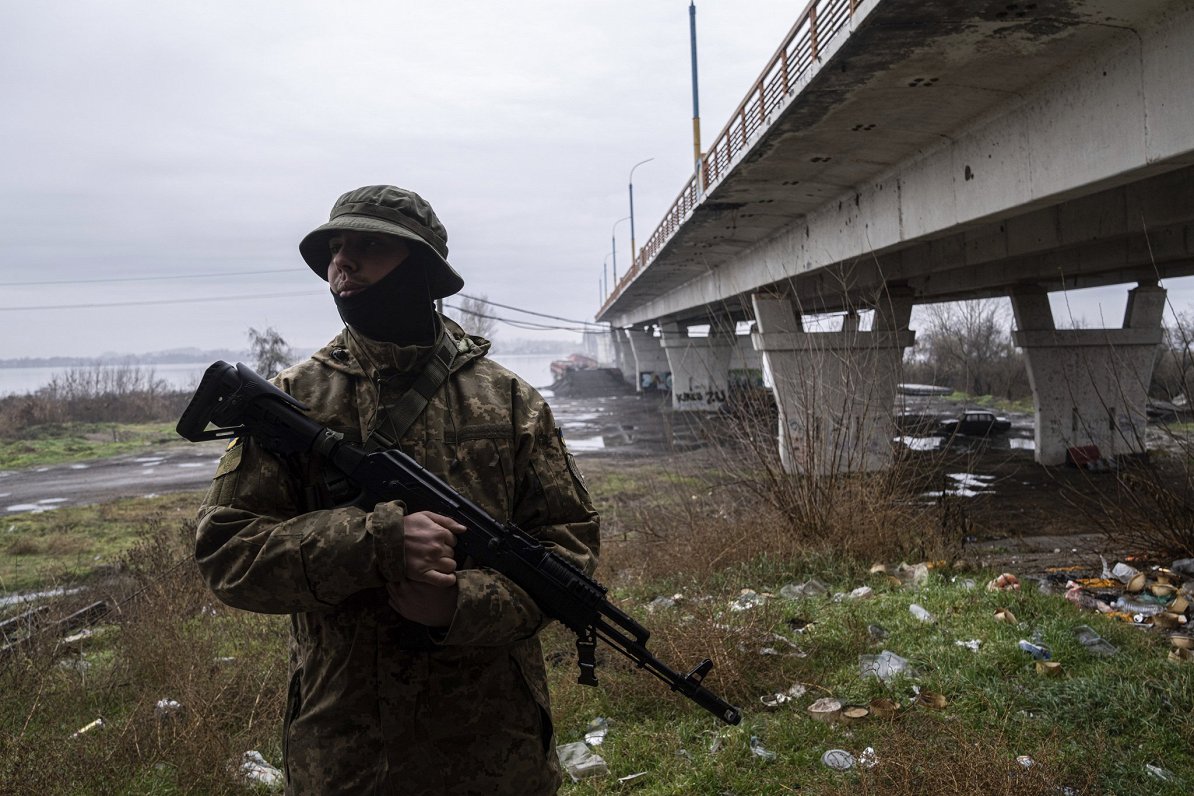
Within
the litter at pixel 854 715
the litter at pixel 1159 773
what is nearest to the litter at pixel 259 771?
the litter at pixel 854 715

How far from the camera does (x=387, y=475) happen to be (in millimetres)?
1890

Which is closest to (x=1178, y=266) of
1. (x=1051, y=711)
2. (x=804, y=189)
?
(x=804, y=189)

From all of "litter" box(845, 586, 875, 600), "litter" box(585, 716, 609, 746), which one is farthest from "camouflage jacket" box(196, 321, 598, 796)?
"litter" box(845, 586, 875, 600)

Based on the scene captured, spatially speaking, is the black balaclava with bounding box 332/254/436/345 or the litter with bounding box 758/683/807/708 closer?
the black balaclava with bounding box 332/254/436/345

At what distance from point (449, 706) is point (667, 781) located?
2064 mm

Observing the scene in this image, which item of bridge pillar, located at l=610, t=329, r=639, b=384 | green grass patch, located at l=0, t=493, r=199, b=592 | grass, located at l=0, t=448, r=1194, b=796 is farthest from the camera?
bridge pillar, located at l=610, t=329, r=639, b=384

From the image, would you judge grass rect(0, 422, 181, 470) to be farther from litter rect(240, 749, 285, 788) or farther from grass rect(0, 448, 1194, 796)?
litter rect(240, 749, 285, 788)

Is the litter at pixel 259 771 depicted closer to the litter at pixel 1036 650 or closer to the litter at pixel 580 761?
the litter at pixel 580 761

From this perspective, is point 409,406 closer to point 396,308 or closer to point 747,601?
point 396,308

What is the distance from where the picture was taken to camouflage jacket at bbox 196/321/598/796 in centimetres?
173

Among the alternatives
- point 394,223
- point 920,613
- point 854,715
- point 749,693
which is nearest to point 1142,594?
point 920,613

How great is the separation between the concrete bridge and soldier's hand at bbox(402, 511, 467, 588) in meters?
5.18

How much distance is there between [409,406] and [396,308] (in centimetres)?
28

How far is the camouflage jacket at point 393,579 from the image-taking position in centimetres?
173
